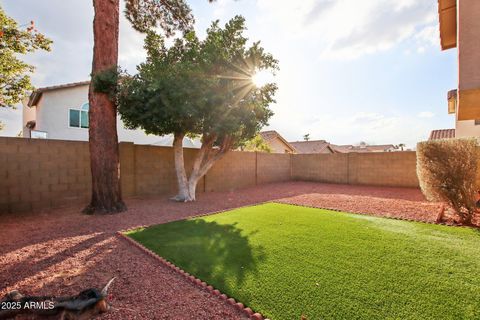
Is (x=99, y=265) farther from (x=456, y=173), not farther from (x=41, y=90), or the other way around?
(x=41, y=90)

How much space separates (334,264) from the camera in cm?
321

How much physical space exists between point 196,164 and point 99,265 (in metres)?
5.71

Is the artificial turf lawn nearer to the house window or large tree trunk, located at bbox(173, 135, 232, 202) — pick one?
large tree trunk, located at bbox(173, 135, 232, 202)

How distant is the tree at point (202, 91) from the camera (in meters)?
6.64

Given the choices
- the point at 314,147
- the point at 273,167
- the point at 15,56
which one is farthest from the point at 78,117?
the point at 314,147

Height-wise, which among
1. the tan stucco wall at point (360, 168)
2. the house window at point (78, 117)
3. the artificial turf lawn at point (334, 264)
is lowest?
the artificial turf lawn at point (334, 264)

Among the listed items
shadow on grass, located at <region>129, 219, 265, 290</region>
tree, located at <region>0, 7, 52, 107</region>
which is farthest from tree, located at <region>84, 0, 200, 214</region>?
tree, located at <region>0, 7, 52, 107</region>

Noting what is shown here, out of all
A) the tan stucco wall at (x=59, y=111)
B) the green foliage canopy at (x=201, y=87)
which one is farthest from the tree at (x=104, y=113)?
the tan stucco wall at (x=59, y=111)

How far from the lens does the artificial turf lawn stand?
7.59ft

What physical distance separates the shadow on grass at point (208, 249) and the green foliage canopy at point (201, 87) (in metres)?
3.36

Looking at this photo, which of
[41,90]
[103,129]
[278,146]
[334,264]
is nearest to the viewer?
[334,264]

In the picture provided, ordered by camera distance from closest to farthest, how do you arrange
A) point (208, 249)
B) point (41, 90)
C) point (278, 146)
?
1. point (208, 249)
2. point (41, 90)
3. point (278, 146)

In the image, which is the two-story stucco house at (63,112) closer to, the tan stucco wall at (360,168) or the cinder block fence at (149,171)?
the cinder block fence at (149,171)

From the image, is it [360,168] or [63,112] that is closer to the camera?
[360,168]
